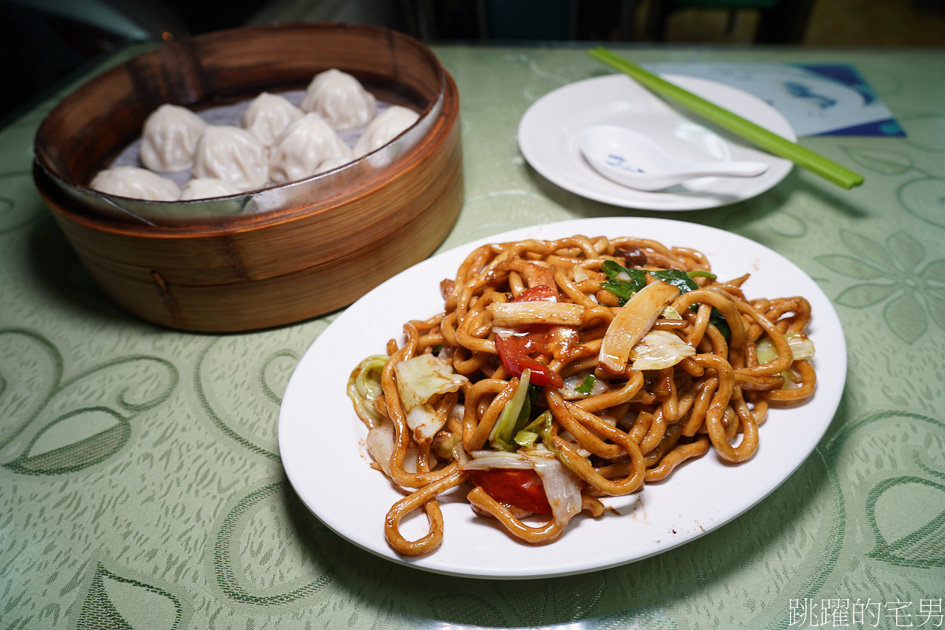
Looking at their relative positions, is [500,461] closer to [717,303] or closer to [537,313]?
[537,313]

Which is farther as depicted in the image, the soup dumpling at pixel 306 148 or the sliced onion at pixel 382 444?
the soup dumpling at pixel 306 148

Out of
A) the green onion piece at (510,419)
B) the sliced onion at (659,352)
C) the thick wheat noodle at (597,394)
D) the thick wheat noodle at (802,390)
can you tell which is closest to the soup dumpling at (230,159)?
the thick wheat noodle at (597,394)

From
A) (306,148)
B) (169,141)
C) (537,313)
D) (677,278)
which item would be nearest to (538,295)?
(537,313)

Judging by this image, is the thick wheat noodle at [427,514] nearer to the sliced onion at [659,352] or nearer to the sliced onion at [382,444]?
the sliced onion at [382,444]

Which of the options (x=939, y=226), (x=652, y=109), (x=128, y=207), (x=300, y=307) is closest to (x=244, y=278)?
(x=300, y=307)

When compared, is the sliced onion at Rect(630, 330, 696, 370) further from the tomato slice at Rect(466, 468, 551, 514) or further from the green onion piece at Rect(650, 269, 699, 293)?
the tomato slice at Rect(466, 468, 551, 514)

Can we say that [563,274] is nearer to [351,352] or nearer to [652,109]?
[351,352]
